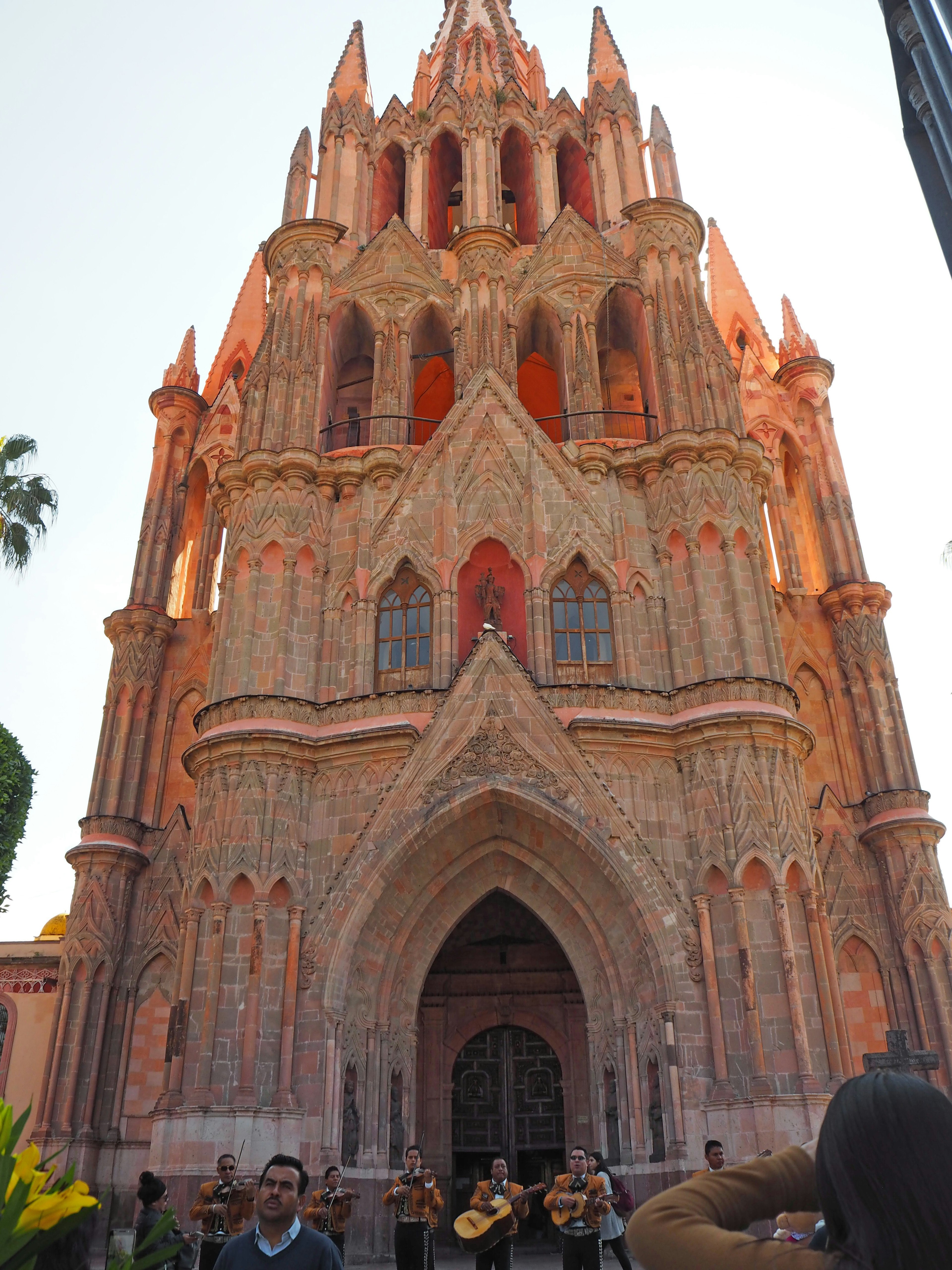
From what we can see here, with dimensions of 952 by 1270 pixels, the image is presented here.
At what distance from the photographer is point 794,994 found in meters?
17.6

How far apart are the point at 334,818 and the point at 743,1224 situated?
18.3 m

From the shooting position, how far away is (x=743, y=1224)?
2158 mm

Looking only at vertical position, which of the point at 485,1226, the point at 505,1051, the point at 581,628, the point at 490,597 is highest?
the point at 490,597

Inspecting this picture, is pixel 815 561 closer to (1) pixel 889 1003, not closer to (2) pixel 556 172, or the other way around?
(1) pixel 889 1003

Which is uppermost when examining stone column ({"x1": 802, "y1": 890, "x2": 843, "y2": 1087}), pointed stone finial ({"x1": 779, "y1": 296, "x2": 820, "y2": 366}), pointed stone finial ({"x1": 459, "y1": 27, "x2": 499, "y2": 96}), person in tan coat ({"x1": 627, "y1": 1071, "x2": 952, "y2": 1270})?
pointed stone finial ({"x1": 459, "y1": 27, "x2": 499, "y2": 96})

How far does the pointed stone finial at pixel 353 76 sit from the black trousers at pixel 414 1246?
30.6m

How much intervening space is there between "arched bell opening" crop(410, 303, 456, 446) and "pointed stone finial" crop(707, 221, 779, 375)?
8600 millimetres

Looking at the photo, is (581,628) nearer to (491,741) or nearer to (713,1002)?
(491,741)

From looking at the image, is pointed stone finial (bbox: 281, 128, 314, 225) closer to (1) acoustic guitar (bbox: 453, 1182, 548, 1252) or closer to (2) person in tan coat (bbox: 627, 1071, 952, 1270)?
(1) acoustic guitar (bbox: 453, 1182, 548, 1252)

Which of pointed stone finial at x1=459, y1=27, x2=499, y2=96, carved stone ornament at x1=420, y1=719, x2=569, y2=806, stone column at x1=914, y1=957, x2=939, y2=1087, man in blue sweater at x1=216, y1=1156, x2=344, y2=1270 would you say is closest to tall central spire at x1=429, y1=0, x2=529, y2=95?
pointed stone finial at x1=459, y1=27, x2=499, y2=96

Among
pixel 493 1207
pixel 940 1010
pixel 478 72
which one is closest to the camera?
pixel 493 1207

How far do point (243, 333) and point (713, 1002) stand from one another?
83.0 feet

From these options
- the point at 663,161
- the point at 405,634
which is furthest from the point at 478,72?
the point at 405,634

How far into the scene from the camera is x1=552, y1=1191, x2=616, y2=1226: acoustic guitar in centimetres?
1172
